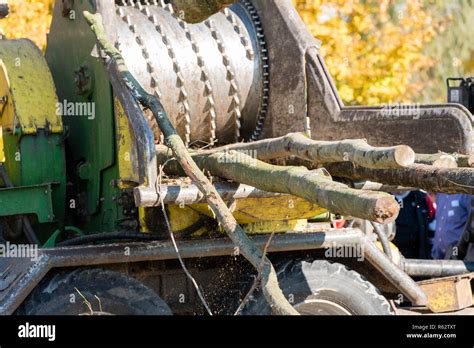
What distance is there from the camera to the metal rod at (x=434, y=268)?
8.57 m

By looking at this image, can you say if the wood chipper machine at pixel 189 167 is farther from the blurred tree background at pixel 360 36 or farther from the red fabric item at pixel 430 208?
the red fabric item at pixel 430 208

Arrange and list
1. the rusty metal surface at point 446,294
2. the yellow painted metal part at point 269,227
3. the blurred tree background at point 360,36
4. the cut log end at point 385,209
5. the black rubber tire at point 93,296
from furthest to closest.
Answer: the blurred tree background at point 360,36
the rusty metal surface at point 446,294
the yellow painted metal part at point 269,227
the black rubber tire at point 93,296
the cut log end at point 385,209

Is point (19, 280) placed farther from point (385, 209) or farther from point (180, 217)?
point (385, 209)

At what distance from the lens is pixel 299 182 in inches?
219

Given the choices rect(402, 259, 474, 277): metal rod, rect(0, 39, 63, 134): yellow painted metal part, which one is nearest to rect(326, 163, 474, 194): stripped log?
rect(0, 39, 63, 134): yellow painted metal part

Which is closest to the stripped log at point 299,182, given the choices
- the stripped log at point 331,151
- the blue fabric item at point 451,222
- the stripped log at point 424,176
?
the stripped log at point 331,151

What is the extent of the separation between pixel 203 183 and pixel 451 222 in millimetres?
6243

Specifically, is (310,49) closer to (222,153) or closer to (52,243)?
(222,153)

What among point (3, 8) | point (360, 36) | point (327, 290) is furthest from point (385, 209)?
point (360, 36)

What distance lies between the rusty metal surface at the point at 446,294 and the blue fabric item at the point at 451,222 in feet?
11.8

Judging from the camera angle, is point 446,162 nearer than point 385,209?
No

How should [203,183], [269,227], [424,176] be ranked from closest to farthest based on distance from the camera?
[424,176]
[203,183]
[269,227]

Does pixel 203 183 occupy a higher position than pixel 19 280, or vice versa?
pixel 203 183

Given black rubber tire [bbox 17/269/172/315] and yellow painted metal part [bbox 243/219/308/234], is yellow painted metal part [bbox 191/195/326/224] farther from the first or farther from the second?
black rubber tire [bbox 17/269/172/315]
